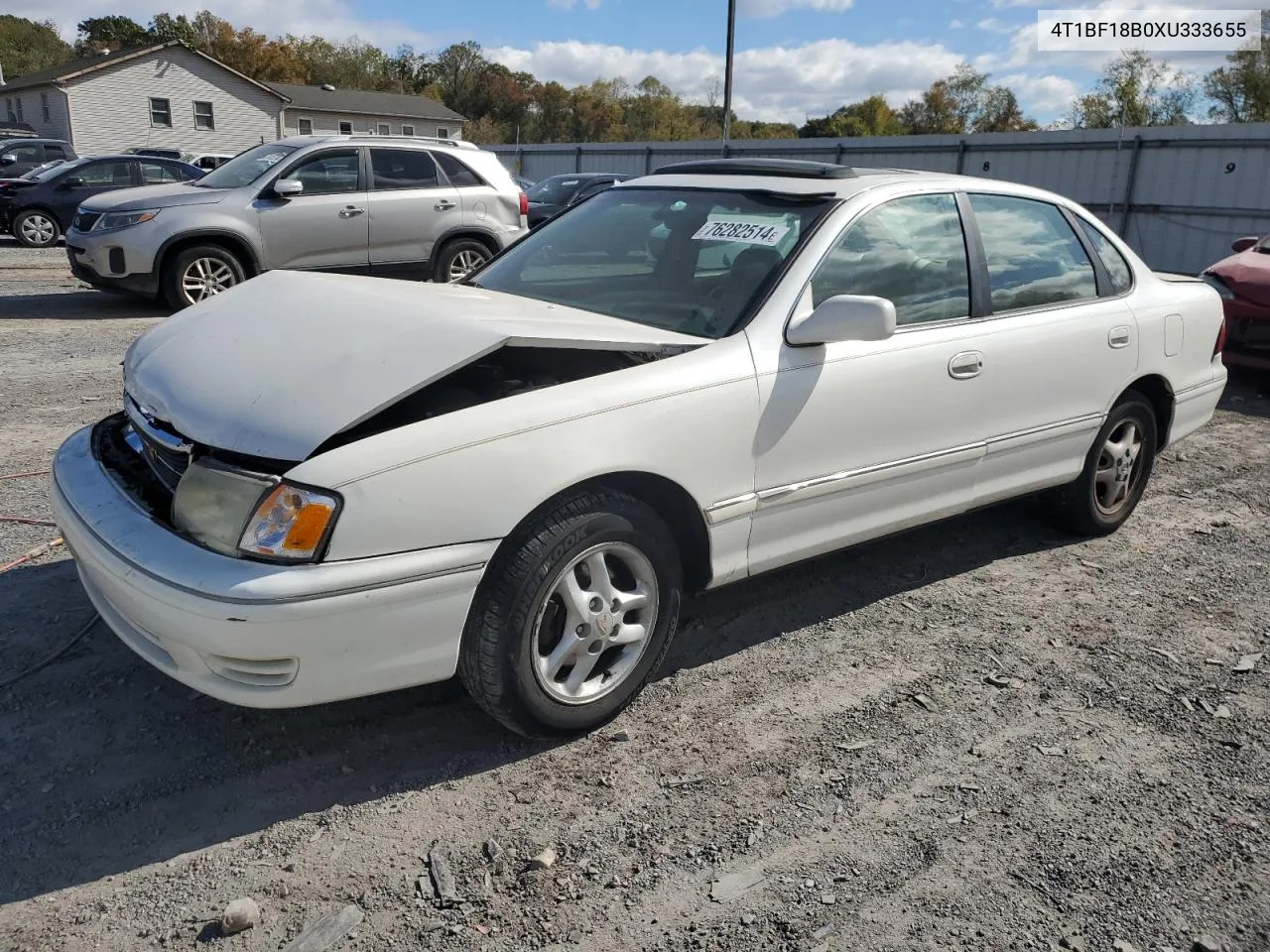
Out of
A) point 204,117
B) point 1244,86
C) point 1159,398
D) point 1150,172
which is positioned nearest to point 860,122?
point 1244,86

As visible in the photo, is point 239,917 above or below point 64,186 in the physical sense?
below

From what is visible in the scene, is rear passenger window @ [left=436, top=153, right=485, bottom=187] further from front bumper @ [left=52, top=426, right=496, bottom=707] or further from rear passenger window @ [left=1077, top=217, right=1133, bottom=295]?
front bumper @ [left=52, top=426, right=496, bottom=707]

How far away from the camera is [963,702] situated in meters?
3.54

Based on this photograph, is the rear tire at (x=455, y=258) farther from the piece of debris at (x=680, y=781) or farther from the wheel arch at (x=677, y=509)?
the piece of debris at (x=680, y=781)

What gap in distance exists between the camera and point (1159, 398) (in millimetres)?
5125

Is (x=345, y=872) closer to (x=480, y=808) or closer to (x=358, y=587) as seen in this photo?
(x=480, y=808)

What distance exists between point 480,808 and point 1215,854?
6.55ft

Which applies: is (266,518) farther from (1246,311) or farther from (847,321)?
(1246,311)

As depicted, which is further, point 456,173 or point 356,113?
point 356,113

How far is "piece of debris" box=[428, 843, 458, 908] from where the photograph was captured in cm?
248

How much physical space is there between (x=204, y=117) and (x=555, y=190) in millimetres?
31269

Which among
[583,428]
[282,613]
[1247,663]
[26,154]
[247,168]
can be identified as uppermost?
[26,154]

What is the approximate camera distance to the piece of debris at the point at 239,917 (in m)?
2.34

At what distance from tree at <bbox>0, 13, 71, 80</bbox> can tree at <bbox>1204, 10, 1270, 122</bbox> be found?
2773 inches
